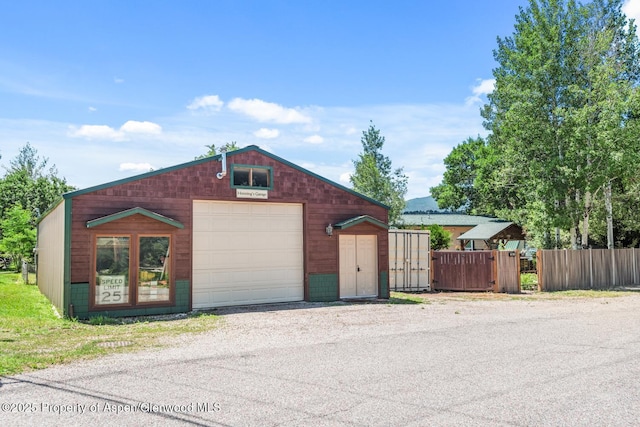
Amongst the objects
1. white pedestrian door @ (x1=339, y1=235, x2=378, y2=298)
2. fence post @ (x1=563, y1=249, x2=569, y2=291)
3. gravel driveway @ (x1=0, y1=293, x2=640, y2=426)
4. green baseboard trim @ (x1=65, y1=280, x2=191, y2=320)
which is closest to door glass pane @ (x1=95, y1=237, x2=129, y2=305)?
green baseboard trim @ (x1=65, y1=280, x2=191, y2=320)

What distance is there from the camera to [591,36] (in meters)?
24.6

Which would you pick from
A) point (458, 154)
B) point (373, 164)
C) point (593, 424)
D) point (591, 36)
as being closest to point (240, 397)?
point (593, 424)

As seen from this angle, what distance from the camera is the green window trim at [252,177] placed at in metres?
14.6

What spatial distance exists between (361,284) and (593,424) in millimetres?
11776

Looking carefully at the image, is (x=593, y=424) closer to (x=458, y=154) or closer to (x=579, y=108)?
(x=579, y=108)

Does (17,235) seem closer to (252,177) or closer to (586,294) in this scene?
(252,177)

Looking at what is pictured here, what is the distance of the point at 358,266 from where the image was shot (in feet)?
54.7

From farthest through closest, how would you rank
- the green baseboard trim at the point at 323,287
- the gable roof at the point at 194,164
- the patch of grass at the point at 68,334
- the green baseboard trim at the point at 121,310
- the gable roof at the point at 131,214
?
the green baseboard trim at the point at 323,287, the gable roof at the point at 194,164, the gable roof at the point at 131,214, the green baseboard trim at the point at 121,310, the patch of grass at the point at 68,334

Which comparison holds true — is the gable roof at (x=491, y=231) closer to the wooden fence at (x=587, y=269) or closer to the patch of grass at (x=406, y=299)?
the wooden fence at (x=587, y=269)

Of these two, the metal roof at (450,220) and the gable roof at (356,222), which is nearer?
the gable roof at (356,222)

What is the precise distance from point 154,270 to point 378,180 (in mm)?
23120

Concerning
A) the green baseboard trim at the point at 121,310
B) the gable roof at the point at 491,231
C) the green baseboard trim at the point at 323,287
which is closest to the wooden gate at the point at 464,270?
the green baseboard trim at the point at 323,287

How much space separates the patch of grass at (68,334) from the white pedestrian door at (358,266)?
16.5 feet

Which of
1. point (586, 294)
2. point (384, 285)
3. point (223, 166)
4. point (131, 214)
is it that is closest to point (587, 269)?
point (586, 294)
